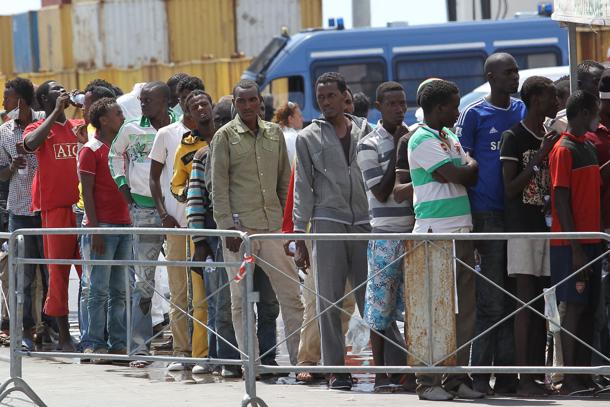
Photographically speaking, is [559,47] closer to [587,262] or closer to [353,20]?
[353,20]

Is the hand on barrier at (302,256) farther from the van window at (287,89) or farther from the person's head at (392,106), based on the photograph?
the van window at (287,89)

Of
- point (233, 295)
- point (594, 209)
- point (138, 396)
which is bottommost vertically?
point (138, 396)

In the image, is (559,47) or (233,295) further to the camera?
(559,47)

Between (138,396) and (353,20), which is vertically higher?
(353,20)

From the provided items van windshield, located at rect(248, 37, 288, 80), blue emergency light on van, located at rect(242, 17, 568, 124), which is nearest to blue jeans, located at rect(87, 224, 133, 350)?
blue emergency light on van, located at rect(242, 17, 568, 124)

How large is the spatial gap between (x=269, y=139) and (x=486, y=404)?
2546 mm

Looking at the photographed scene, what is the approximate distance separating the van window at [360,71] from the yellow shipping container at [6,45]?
14.0 meters

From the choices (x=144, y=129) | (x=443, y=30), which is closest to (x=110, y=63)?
(x=443, y=30)

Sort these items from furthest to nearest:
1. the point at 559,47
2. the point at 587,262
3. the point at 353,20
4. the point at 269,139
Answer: the point at 353,20, the point at 559,47, the point at 269,139, the point at 587,262

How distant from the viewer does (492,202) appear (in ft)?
29.0

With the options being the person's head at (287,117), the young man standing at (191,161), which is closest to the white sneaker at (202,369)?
the young man standing at (191,161)

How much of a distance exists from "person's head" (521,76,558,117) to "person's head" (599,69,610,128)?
1.73 ft

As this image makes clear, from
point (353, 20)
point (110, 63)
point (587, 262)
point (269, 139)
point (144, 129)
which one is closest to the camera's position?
point (587, 262)

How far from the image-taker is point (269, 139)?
32.6 feet
